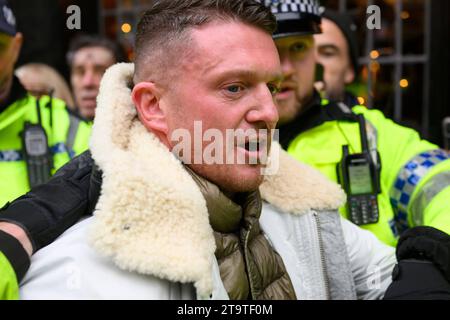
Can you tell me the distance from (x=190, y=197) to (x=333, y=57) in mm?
2497

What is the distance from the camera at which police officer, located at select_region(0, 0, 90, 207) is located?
2.42 m

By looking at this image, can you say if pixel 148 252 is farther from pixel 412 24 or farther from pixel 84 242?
pixel 412 24

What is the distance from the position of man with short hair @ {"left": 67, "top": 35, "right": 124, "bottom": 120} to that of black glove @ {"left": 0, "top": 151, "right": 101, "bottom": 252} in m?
2.45

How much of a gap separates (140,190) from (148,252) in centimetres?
16

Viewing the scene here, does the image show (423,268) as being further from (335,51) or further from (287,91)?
(335,51)

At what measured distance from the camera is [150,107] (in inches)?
61.4

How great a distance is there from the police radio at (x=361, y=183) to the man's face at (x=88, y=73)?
2.21 metres

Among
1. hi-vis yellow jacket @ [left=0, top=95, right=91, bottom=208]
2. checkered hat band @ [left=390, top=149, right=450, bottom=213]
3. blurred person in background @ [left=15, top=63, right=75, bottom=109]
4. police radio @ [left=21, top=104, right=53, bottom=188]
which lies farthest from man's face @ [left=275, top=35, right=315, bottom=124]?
blurred person in background @ [left=15, top=63, right=75, bottom=109]

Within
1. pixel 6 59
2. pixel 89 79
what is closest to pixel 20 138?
pixel 6 59

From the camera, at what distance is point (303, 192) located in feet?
6.00

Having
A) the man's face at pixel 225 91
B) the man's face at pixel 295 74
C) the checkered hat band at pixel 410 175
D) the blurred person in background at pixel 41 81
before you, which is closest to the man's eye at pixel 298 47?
the man's face at pixel 295 74

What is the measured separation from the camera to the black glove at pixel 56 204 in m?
1.38

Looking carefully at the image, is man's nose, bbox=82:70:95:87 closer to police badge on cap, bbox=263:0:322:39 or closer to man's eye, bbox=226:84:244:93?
police badge on cap, bbox=263:0:322:39
